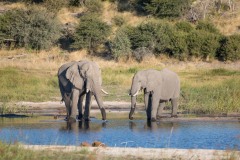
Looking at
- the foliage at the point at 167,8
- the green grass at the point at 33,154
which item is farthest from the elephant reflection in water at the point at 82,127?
the foliage at the point at 167,8

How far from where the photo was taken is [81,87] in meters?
20.4

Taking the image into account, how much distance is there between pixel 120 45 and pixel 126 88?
1227 cm

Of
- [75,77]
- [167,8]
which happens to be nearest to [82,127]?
[75,77]

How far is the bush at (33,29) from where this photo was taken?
140 ft

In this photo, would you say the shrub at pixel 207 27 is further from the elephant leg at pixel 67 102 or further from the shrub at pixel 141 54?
the elephant leg at pixel 67 102

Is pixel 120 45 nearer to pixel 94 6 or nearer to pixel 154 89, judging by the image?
pixel 94 6

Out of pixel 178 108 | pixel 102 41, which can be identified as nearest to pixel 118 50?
pixel 102 41

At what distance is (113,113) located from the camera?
22344 mm

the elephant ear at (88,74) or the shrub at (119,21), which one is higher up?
the elephant ear at (88,74)

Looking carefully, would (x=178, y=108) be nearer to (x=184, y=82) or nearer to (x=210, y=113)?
(x=210, y=113)

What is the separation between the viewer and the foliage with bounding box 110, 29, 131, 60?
131ft

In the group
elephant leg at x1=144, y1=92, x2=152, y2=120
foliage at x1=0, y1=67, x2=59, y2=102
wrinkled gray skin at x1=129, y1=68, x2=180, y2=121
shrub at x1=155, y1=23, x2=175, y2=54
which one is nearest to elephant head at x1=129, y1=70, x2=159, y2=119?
wrinkled gray skin at x1=129, y1=68, x2=180, y2=121

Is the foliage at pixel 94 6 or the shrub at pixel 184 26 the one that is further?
the foliage at pixel 94 6

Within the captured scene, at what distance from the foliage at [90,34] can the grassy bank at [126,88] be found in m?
8.35
